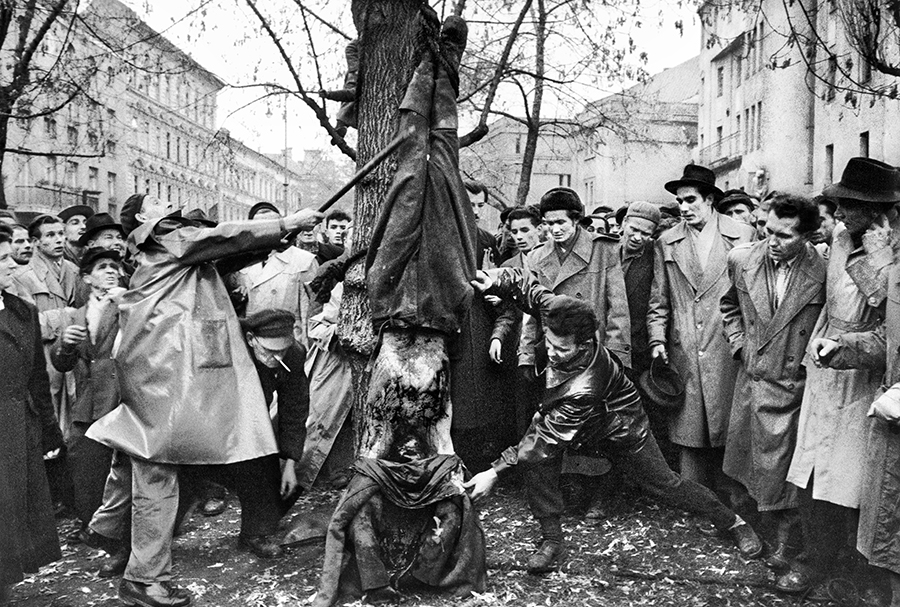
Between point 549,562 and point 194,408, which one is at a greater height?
point 194,408

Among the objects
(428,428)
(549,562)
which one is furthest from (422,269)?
(549,562)

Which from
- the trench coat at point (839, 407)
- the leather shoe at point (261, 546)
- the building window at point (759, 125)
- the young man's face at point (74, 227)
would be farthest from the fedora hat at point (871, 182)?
the building window at point (759, 125)

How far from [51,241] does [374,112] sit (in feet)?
11.9

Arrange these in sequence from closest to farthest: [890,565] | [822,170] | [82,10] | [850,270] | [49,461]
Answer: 1. [890,565]
2. [850,270]
3. [49,461]
4. [82,10]
5. [822,170]

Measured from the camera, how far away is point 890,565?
4.08 meters

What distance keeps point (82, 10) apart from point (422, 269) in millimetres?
10577

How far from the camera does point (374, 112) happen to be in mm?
5855

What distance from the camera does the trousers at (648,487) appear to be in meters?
5.11

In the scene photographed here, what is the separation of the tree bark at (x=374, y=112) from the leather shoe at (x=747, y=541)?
2.59 m

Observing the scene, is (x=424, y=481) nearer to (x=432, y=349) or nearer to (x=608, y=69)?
(x=432, y=349)

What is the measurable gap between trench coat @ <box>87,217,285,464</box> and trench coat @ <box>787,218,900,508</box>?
3063mm

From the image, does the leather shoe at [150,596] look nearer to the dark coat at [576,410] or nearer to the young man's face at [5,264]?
the young man's face at [5,264]

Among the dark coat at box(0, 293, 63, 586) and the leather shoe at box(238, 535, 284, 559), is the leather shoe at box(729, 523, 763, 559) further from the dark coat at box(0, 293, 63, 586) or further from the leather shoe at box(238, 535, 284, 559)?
the dark coat at box(0, 293, 63, 586)

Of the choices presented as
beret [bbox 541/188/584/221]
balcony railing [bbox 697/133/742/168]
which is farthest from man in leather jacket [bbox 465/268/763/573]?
balcony railing [bbox 697/133/742/168]
